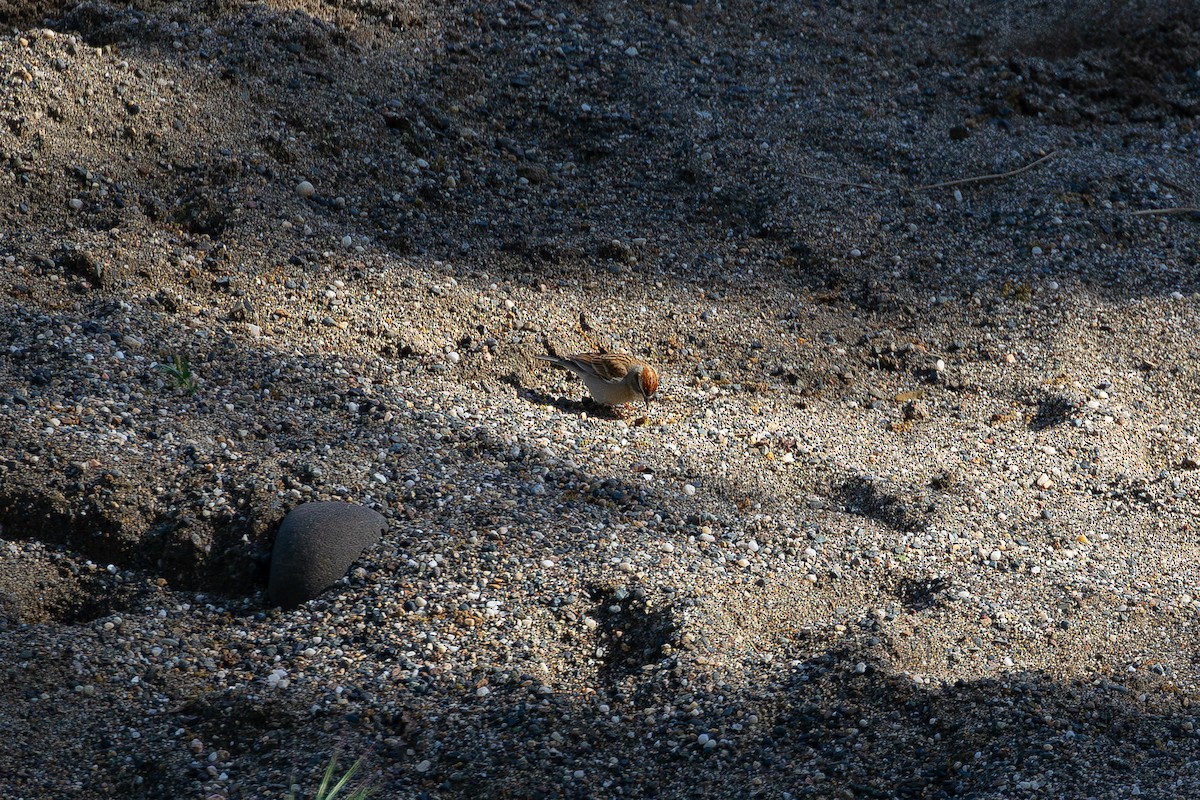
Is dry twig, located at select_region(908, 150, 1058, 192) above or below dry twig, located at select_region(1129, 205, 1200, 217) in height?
above

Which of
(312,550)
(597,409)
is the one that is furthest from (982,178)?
(312,550)

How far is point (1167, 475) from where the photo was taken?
4.20 meters

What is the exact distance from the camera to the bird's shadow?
171 inches

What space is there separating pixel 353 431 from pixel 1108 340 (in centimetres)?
333

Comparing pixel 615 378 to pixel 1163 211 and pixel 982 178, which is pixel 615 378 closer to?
pixel 982 178

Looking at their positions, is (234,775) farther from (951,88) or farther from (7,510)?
(951,88)

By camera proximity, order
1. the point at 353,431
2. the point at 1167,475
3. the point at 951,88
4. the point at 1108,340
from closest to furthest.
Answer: the point at 353,431, the point at 1167,475, the point at 1108,340, the point at 951,88

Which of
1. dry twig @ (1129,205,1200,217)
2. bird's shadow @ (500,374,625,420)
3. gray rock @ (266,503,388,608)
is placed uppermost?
dry twig @ (1129,205,1200,217)

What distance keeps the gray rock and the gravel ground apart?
9 cm

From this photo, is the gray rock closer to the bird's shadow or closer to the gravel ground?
the gravel ground

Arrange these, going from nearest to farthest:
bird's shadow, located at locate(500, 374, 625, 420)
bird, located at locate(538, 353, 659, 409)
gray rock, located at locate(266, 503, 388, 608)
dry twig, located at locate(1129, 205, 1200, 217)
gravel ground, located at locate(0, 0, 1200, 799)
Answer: gravel ground, located at locate(0, 0, 1200, 799) < gray rock, located at locate(266, 503, 388, 608) < bird, located at locate(538, 353, 659, 409) < bird's shadow, located at locate(500, 374, 625, 420) < dry twig, located at locate(1129, 205, 1200, 217)

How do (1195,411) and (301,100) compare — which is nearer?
(1195,411)

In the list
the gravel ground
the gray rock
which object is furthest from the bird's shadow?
the gray rock

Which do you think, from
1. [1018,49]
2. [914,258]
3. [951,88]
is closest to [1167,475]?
[914,258]
